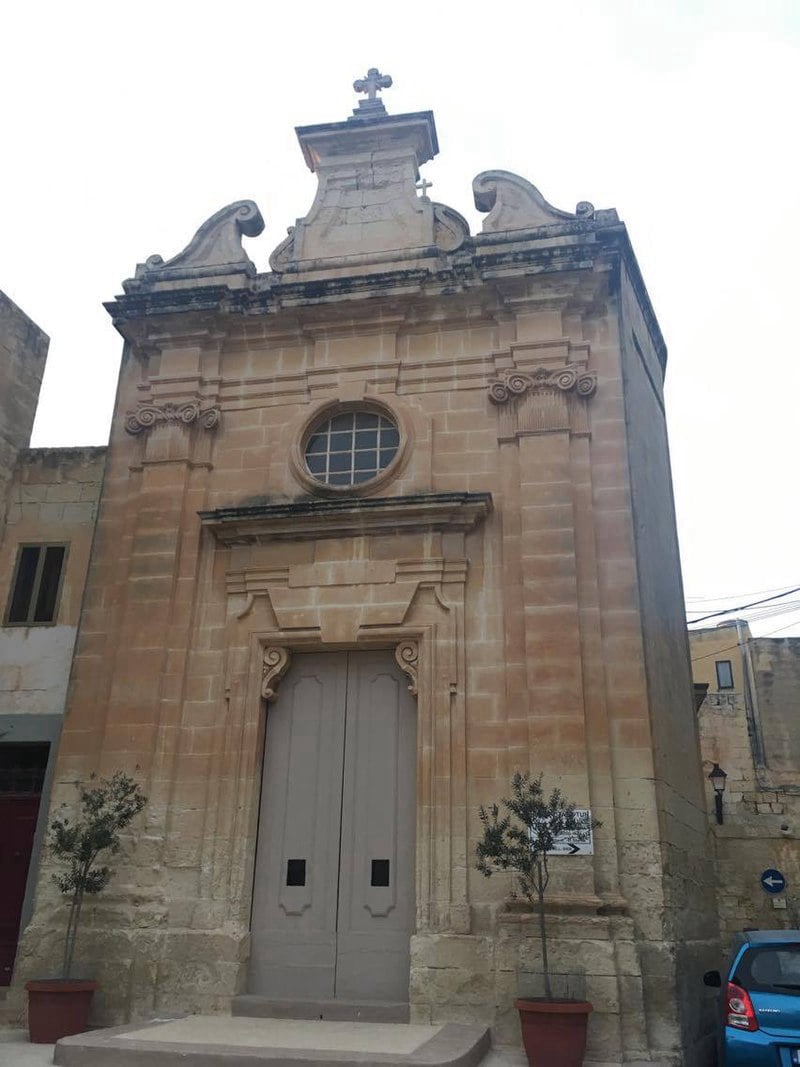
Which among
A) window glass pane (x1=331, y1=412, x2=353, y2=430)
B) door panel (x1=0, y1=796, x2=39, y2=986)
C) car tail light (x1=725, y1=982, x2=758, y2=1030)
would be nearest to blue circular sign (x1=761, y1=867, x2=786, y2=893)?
car tail light (x1=725, y1=982, x2=758, y2=1030)

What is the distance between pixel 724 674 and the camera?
29.1m

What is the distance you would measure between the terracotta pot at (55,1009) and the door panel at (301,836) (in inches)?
58.6

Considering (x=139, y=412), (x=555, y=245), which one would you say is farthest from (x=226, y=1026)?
(x=555, y=245)

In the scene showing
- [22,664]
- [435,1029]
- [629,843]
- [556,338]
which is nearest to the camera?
[435,1029]

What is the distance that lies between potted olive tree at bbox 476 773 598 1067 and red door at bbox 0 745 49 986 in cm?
522

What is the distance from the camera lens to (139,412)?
35.8 feet

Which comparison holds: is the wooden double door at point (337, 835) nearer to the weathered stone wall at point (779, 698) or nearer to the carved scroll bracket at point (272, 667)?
the carved scroll bracket at point (272, 667)

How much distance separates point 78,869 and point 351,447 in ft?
16.6

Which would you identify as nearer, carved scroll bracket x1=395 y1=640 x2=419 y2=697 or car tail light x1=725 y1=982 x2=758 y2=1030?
car tail light x1=725 y1=982 x2=758 y2=1030

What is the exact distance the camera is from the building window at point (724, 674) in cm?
2889

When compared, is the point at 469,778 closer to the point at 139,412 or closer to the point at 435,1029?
the point at 435,1029

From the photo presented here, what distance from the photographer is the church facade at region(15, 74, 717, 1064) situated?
827cm

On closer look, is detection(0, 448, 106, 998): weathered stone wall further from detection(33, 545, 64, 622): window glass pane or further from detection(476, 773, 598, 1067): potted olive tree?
detection(476, 773, 598, 1067): potted olive tree

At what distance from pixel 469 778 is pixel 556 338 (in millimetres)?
4706
